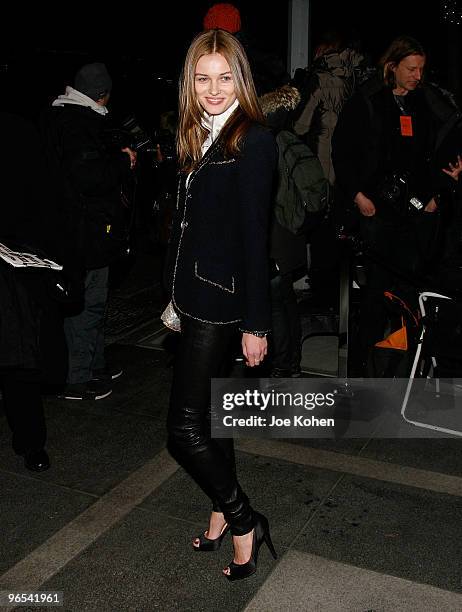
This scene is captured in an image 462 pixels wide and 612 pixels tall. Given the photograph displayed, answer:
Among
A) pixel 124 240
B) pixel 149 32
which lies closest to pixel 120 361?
pixel 124 240

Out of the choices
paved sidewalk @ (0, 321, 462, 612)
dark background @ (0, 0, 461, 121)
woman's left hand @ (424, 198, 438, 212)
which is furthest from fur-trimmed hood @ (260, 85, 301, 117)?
dark background @ (0, 0, 461, 121)

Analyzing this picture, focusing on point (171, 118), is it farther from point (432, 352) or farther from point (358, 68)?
point (432, 352)

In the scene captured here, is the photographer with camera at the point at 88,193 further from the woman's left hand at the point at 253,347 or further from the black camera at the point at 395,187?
the woman's left hand at the point at 253,347

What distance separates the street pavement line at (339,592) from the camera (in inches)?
125

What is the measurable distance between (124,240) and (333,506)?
2304 millimetres

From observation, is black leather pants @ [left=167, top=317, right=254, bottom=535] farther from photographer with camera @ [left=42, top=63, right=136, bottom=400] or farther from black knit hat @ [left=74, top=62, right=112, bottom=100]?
black knit hat @ [left=74, top=62, right=112, bottom=100]

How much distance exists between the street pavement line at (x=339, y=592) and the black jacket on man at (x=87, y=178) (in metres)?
2.37

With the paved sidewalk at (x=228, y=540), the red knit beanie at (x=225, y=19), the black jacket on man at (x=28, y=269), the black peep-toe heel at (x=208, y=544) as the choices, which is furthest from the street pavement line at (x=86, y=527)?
the red knit beanie at (x=225, y=19)

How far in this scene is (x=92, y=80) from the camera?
5000 millimetres

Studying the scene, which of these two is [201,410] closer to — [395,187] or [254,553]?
[254,553]

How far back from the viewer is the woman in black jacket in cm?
292

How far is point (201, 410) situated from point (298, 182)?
6.91ft

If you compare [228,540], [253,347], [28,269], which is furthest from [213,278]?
[228,540]

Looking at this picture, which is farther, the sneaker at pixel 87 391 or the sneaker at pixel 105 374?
the sneaker at pixel 105 374
